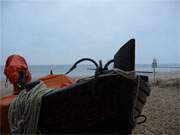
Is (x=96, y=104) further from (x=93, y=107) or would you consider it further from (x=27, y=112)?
(x=27, y=112)

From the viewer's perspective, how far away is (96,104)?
2.11 m

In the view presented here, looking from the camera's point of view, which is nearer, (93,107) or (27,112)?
(93,107)

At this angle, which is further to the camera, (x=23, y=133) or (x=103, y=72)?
(x=23, y=133)

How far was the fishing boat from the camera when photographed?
6.73ft

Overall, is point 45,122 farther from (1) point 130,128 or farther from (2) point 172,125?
(2) point 172,125

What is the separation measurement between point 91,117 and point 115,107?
193 millimetres

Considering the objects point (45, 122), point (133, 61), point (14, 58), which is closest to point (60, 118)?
point (45, 122)

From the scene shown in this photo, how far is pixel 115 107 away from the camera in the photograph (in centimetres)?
212

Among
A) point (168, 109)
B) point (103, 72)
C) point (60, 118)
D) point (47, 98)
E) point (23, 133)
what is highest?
point (103, 72)

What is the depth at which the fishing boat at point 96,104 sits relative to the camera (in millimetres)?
2053

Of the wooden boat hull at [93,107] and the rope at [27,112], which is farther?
the rope at [27,112]

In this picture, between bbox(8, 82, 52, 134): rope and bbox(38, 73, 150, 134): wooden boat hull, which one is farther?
bbox(8, 82, 52, 134): rope

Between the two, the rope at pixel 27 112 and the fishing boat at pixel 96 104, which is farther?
the rope at pixel 27 112

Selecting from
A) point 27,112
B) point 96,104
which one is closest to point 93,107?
point 96,104
